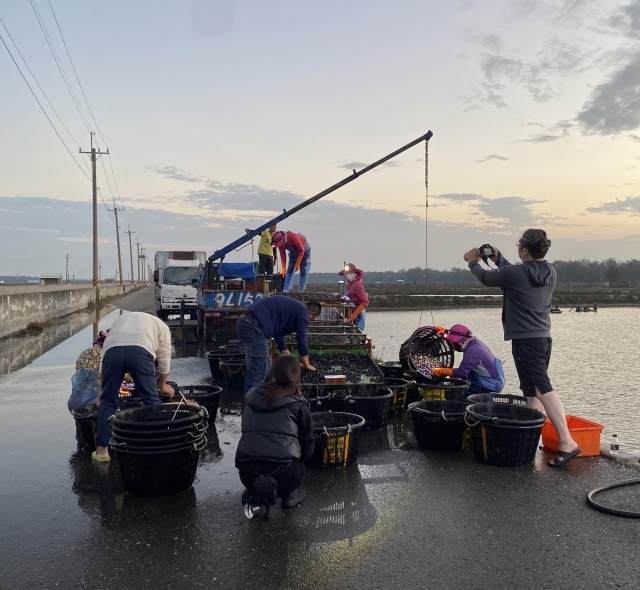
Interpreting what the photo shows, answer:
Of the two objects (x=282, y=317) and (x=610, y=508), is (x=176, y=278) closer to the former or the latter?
(x=282, y=317)

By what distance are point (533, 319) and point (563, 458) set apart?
1.41m

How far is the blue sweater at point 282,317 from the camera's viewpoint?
6914 millimetres

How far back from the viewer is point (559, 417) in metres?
5.86

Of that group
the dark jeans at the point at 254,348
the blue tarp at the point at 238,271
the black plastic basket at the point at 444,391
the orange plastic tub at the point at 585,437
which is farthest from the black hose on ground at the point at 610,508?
the blue tarp at the point at 238,271

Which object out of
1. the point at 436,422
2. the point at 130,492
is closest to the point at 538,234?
the point at 436,422

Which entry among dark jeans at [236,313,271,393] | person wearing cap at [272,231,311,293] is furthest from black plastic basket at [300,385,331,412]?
person wearing cap at [272,231,311,293]

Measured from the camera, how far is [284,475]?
15.0 ft

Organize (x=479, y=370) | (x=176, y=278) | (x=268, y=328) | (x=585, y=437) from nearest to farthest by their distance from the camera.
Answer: (x=585, y=437) < (x=268, y=328) < (x=479, y=370) < (x=176, y=278)

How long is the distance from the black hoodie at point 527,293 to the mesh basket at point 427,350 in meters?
3.68

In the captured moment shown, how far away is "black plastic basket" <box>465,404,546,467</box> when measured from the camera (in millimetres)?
5754

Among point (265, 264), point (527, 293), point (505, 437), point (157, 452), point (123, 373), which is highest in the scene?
point (265, 264)

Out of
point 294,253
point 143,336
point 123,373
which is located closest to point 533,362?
point 143,336

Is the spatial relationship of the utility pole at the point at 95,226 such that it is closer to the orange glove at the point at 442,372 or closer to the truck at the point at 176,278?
the truck at the point at 176,278

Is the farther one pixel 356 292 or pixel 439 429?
pixel 356 292
